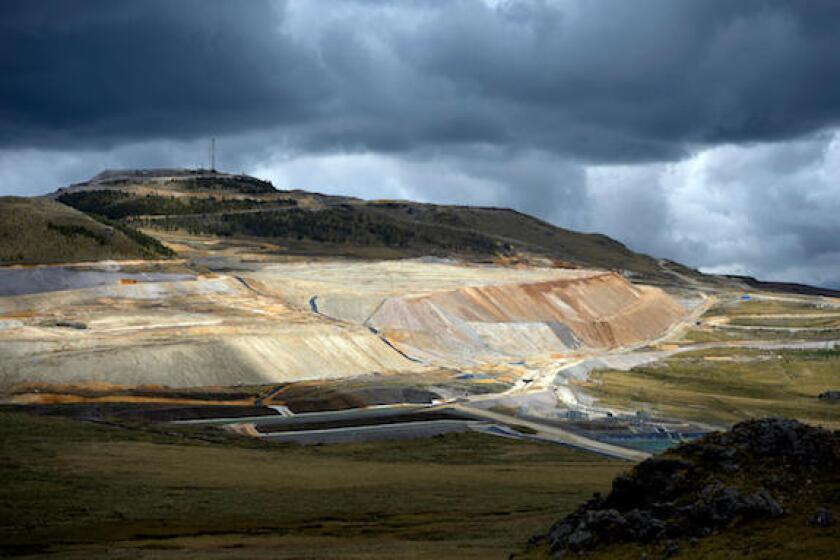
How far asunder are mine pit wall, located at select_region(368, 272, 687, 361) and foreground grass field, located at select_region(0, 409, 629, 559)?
66451mm

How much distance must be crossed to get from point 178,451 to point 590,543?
43.6 metres

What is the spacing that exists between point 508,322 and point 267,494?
111 metres

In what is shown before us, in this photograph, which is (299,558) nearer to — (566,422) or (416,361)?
(566,422)

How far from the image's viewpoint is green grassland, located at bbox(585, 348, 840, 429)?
10275 cm

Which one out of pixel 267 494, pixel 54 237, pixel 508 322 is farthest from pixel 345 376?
pixel 54 237

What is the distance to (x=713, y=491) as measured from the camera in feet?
106

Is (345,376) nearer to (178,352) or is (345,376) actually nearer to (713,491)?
(178,352)

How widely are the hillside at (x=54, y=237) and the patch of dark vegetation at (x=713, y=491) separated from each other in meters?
147

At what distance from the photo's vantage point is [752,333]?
614 feet

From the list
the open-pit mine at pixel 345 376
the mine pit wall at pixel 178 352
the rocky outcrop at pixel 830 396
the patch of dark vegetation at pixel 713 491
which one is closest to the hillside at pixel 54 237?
the open-pit mine at pixel 345 376

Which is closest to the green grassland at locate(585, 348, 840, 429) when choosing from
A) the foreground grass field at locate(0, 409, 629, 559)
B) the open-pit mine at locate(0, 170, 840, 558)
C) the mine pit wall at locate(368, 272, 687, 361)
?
the open-pit mine at locate(0, 170, 840, 558)

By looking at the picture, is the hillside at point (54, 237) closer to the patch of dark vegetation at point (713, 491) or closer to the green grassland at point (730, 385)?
the green grassland at point (730, 385)

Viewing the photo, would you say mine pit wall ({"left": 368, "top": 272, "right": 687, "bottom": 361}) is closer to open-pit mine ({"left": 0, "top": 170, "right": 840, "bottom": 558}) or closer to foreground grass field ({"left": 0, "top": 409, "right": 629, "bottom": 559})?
open-pit mine ({"left": 0, "top": 170, "right": 840, "bottom": 558})

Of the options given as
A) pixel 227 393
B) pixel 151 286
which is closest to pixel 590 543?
pixel 227 393
